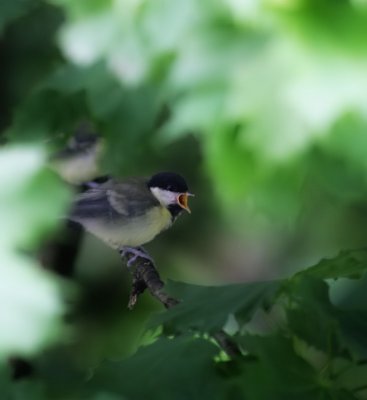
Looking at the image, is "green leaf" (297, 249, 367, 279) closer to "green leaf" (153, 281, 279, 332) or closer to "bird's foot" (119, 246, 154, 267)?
"green leaf" (153, 281, 279, 332)

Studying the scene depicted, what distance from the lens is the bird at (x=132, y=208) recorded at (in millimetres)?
836

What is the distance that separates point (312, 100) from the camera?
54 cm

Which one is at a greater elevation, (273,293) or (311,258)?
(273,293)

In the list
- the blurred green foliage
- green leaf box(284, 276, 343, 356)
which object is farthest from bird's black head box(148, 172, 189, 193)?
green leaf box(284, 276, 343, 356)

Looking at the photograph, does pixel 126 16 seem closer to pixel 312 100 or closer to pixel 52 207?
pixel 312 100

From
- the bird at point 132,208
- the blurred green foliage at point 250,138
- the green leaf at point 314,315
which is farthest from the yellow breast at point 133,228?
the green leaf at point 314,315

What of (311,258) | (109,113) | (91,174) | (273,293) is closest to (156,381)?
(273,293)

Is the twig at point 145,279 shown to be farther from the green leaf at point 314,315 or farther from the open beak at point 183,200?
the green leaf at point 314,315

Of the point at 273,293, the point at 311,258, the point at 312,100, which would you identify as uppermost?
the point at 312,100

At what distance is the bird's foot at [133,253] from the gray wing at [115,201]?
34 millimetres

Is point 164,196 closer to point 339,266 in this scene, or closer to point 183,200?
point 183,200

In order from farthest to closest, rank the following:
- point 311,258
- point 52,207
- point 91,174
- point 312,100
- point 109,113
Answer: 1. point 311,258
2. point 91,174
3. point 109,113
4. point 312,100
5. point 52,207

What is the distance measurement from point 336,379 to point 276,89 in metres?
0.18

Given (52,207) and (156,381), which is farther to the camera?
(156,381)
